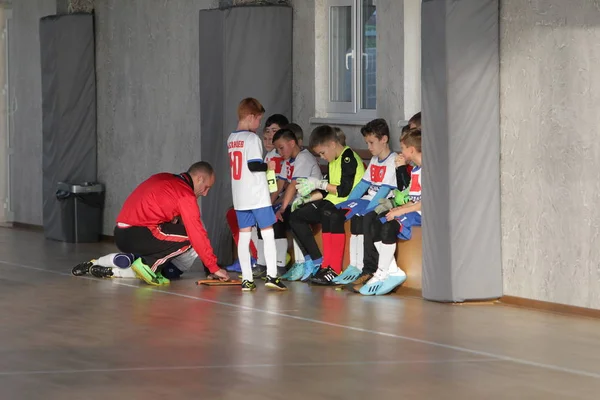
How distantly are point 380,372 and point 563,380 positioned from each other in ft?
3.13

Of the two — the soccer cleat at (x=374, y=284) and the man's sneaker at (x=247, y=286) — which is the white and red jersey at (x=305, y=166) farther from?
the soccer cleat at (x=374, y=284)

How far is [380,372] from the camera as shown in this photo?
6789 mm

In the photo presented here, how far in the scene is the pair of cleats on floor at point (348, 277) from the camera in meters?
9.78

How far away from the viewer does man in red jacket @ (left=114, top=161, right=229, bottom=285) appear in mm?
10508

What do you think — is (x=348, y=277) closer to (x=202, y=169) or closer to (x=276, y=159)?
(x=202, y=169)

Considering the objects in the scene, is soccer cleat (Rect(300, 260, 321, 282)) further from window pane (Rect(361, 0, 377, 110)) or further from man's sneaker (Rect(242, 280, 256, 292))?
window pane (Rect(361, 0, 377, 110))

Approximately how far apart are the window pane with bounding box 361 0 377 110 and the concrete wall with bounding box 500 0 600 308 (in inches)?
92.9

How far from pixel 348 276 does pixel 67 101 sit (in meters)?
5.90

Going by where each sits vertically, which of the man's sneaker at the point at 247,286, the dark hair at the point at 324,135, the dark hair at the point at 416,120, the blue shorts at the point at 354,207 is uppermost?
the dark hair at the point at 416,120

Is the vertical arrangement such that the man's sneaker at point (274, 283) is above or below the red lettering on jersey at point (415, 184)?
below

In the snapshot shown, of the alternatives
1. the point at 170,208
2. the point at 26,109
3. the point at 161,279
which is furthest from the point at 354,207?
the point at 26,109

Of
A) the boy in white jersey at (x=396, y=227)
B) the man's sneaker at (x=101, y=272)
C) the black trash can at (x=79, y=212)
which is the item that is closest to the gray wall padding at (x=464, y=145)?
the boy in white jersey at (x=396, y=227)

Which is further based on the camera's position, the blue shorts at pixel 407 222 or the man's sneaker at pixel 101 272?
the man's sneaker at pixel 101 272

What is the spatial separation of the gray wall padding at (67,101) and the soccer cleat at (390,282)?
605cm
